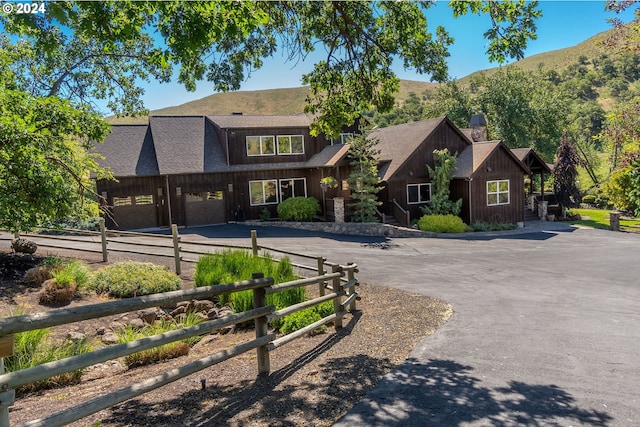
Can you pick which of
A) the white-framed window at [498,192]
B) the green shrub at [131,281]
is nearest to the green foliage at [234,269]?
the green shrub at [131,281]

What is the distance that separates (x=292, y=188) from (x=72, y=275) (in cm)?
2134

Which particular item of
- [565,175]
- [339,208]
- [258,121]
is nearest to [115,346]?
[339,208]

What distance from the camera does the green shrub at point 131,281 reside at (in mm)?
12172

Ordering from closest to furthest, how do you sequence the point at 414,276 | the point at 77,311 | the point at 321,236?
the point at 77,311 < the point at 414,276 < the point at 321,236

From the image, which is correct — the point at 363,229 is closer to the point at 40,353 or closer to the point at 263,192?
the point at 263,192

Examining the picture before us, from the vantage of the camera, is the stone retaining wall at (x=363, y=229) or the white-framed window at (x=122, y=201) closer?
the stone retaining wall at (x=363, y=229)

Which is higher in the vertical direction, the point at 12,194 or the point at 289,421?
the point at 12,194

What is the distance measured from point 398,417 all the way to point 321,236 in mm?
20799

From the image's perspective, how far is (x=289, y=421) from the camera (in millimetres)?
4539

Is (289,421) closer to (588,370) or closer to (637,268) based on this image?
(588,370)

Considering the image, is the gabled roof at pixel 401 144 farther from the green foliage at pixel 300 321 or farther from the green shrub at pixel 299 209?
the green foliage at pixel 300 321

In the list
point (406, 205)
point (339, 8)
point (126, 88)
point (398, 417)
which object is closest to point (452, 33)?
point (339, 8)

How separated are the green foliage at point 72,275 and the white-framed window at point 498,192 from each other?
23759mm

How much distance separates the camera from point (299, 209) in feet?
96.7
